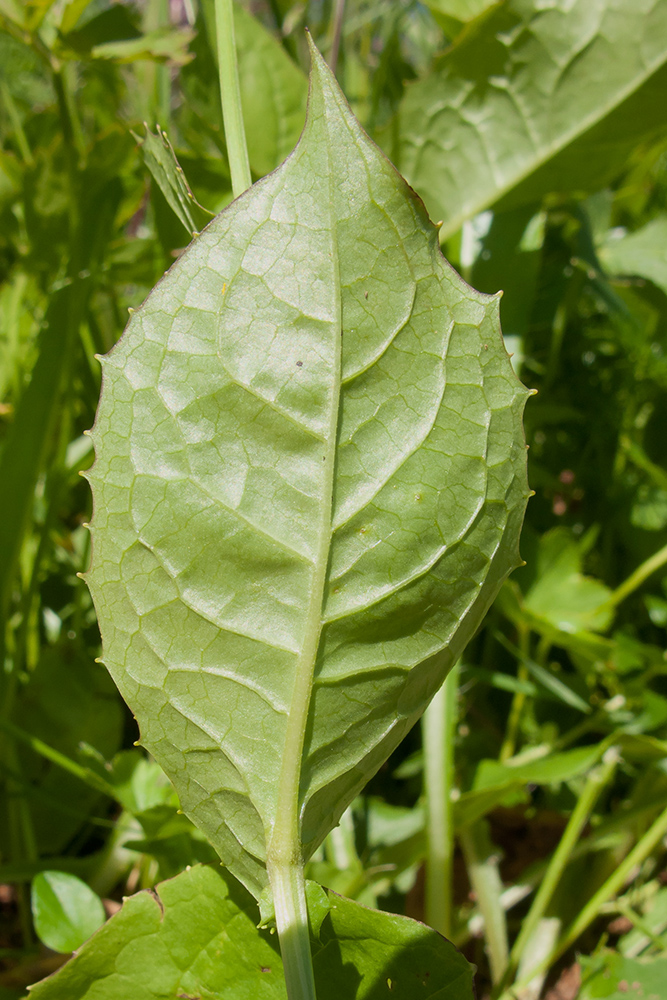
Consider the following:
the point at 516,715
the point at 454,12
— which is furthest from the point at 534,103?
the point at 516,715

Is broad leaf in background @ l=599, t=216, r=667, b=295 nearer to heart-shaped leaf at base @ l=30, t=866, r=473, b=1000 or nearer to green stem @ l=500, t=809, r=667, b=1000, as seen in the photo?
green stem @ l=500, t=809, r=667, b=1000

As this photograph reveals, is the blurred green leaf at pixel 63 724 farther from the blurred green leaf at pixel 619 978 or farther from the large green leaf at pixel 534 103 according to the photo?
the large green leaf at pixel 534 103

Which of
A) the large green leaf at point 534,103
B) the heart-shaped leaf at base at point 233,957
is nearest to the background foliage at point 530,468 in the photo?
the large green leaf at point 534,103

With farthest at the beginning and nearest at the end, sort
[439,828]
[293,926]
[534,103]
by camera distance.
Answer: [534,103] → [439,828] → [293,926]

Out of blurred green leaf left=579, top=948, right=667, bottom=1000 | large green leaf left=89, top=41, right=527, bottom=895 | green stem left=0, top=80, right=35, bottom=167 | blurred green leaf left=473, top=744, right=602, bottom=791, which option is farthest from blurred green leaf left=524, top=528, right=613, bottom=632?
green stem left=0, top=80, right=35, bottom=167

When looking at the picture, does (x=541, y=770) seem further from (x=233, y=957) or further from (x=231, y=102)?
(x=231, y=102)

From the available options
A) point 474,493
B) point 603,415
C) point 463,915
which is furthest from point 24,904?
point 603,415

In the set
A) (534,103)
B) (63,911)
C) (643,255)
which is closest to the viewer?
(63,911)

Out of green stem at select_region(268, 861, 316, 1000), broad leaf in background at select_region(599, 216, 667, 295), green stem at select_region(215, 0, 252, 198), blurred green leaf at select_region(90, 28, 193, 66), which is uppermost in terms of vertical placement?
blurred green leaf at select_region(90, 28, 193, 66)
